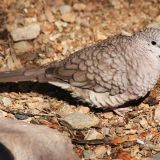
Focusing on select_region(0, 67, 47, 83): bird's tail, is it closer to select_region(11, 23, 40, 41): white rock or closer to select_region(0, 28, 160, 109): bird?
select_region(0, 28, 160, 109): bird

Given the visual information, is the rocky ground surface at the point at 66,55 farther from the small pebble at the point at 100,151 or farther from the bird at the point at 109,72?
the bird at the point at 109,72

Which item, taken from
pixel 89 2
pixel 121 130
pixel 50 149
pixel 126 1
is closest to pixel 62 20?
pixel 89 2

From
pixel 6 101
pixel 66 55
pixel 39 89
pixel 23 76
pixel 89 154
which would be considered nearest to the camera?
pixel 89 154

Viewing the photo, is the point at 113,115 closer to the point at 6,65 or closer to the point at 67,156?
the point at 67,156

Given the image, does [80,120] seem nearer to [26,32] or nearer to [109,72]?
[109,72]

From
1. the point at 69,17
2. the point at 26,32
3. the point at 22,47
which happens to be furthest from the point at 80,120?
the point at 69,17

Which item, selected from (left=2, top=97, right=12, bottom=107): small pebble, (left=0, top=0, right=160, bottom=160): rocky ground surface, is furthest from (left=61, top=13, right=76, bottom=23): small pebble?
(left=2, top=97, right=12, bottom=107): small pebble
